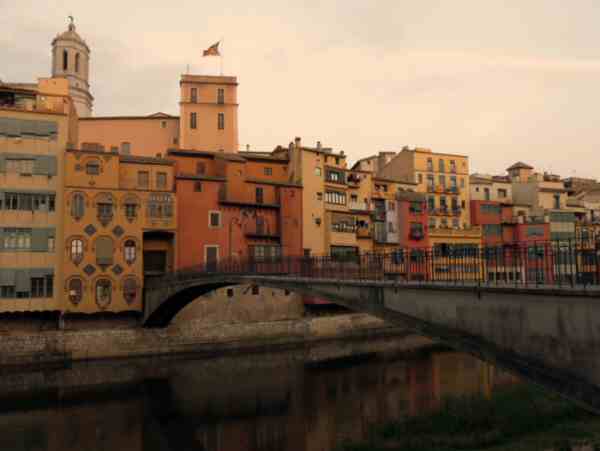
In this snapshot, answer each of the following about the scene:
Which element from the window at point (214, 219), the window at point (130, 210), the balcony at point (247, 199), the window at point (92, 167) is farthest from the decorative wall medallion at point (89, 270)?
the balcony at point (247, 199)

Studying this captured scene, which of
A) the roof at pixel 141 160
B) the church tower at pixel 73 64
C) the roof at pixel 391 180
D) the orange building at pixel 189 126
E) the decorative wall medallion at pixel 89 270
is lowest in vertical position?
the decorative wall medallion at pixel 89 270

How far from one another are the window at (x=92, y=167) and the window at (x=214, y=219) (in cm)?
1049

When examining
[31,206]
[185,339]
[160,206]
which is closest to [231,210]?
[160,206]

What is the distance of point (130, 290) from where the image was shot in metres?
43.6

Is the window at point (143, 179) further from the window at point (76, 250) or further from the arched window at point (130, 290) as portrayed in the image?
the arched window at point (130, 290)

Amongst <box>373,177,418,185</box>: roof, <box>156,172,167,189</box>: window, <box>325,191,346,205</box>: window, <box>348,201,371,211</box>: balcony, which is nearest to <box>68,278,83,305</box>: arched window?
<box>156,172,167,189</box>: window

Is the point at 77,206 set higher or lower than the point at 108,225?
higher

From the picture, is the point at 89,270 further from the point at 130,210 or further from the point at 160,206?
the point at 160,206

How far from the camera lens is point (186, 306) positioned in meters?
45.4

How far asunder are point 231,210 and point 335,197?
13994 millimetres

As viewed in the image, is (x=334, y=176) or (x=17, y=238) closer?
(x=17, y=238)

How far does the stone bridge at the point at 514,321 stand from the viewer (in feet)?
40.6

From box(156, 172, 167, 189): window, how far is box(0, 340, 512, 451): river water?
51.4 feet

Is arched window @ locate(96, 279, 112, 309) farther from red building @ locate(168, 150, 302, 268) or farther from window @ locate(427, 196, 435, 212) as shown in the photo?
window @ locate(427, 196, 435, 212)
